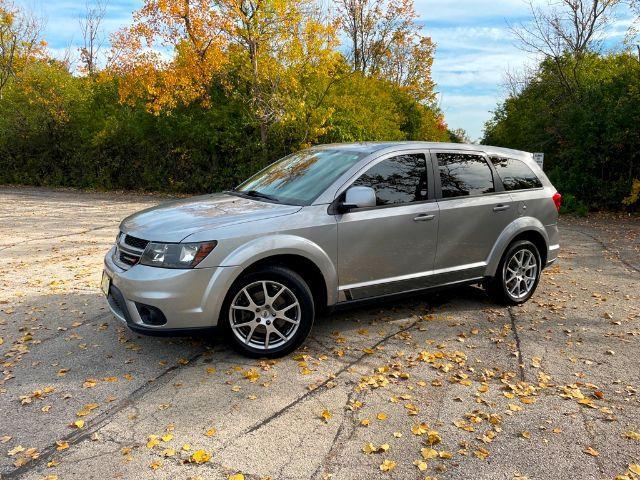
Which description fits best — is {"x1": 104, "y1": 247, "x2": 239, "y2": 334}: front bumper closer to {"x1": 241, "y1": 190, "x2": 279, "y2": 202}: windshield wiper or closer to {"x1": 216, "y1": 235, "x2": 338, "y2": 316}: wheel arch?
{"x1": 216, "y1": 235, "x2": 338, "y2": 316}: wheel arch

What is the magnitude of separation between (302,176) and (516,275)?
8.56 feet

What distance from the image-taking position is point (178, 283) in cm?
395

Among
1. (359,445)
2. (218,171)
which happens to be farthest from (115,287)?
(218,171)

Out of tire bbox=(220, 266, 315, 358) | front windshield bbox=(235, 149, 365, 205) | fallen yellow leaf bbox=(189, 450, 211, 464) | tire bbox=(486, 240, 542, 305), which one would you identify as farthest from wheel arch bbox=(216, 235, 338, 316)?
tire bbox=(486, 240, 542, 305)

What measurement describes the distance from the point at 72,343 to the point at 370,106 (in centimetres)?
1453

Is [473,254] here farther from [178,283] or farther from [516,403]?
[178,283]

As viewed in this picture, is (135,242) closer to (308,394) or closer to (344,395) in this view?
(308,394)

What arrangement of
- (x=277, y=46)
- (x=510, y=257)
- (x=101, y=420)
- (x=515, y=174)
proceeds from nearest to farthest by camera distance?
1. (x=101, y=420)
2. (x=510, y=257)
3. (x=515, y=174)
4. (x=277, y=46)

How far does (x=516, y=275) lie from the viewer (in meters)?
5.88

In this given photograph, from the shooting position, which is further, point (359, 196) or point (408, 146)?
point (408, 146)

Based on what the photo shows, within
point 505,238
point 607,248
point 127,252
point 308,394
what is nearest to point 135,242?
point 127,252

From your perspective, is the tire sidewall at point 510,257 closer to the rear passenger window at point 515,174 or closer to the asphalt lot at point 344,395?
the asphalt lot at point 344,395

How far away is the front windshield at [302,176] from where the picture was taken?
15.5 feet

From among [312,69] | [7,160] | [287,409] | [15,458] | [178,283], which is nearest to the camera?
[15,458]
